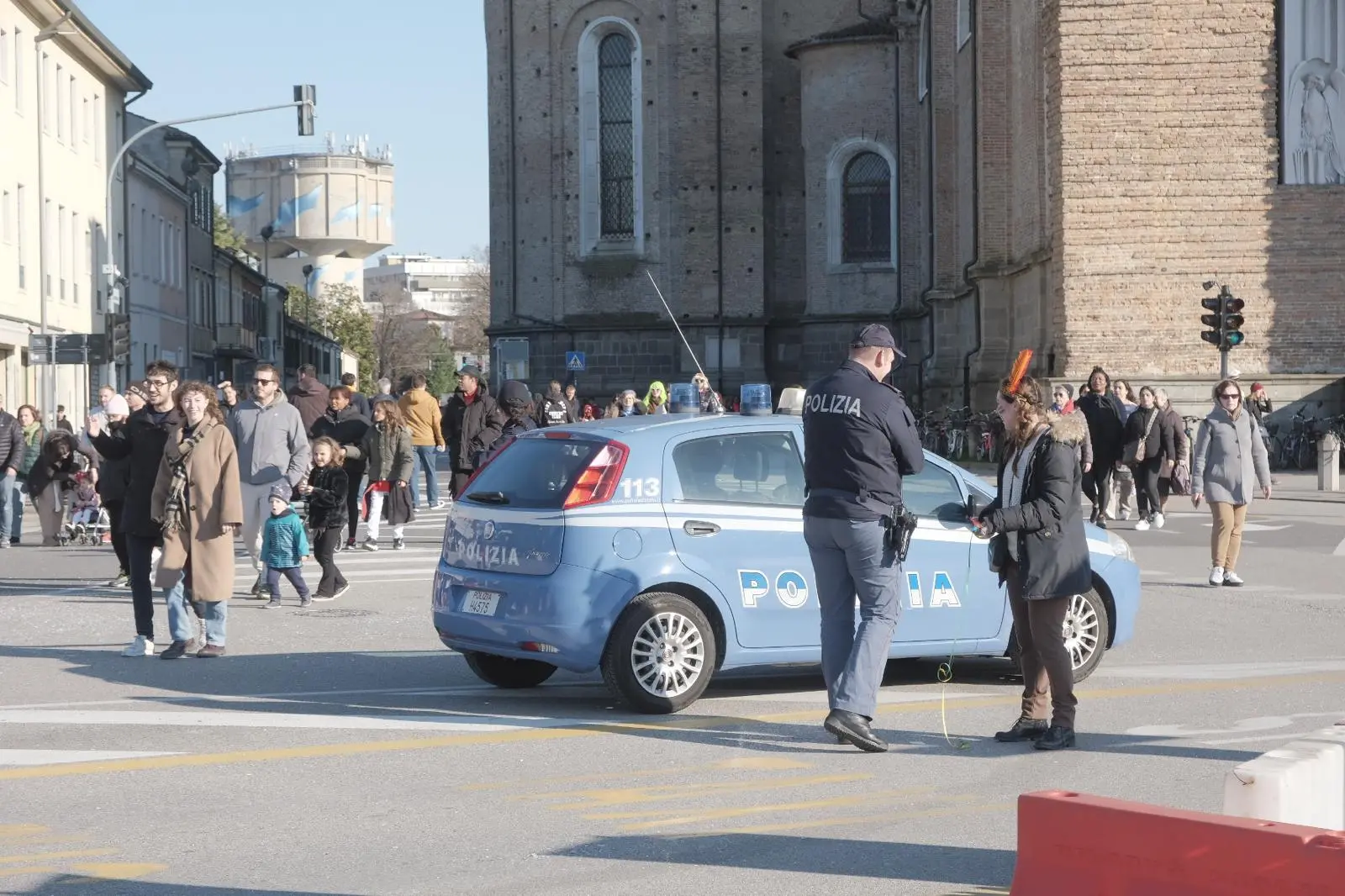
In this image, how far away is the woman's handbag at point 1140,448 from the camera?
2323 centimetres

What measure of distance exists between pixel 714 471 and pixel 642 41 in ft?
152

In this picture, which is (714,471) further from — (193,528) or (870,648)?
(193,528)

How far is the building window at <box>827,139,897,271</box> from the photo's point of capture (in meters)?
54.3

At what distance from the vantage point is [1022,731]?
9.06 metres

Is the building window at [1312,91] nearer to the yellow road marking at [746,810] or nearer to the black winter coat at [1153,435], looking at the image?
the black winter coat at [1153,435]

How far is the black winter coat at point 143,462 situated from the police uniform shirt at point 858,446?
5.15m

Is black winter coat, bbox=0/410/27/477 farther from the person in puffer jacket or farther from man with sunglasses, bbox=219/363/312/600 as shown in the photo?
man with sunglasses, bbox=219/363/312/600

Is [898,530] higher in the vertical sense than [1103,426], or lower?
lower

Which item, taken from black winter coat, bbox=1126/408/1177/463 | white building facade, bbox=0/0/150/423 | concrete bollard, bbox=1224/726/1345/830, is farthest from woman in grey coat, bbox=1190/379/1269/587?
white building facade, bbox=0/0/150/423

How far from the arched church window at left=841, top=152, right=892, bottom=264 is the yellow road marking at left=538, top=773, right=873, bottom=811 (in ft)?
154

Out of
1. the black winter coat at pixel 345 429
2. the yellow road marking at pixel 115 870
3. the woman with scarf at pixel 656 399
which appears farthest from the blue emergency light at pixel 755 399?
the woman with scarf at pixel 656 399

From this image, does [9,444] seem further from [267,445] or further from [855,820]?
[855,820]

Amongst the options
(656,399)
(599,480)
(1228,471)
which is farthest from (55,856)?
(656,399)

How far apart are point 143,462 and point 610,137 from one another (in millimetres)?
44375
